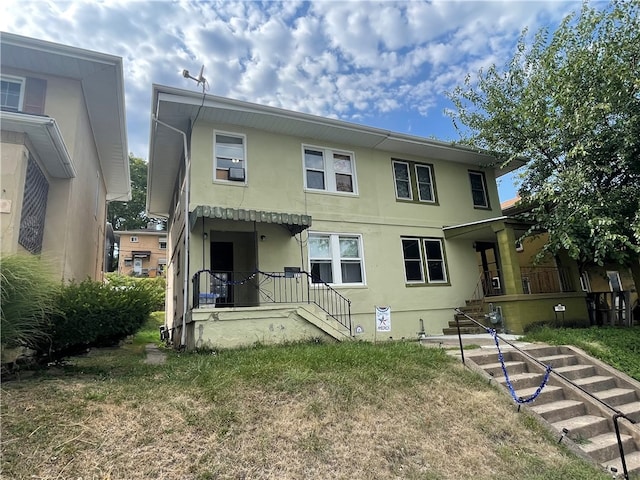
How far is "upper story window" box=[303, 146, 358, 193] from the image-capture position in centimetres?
1144

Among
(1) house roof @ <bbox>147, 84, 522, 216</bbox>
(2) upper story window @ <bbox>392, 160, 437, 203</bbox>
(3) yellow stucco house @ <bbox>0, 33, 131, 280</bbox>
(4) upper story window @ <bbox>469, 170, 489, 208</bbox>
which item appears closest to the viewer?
(3) yellow stucco house @ <bbox>0, 33, 131, 280</bbox>

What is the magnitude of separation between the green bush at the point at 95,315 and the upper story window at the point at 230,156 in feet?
14.5

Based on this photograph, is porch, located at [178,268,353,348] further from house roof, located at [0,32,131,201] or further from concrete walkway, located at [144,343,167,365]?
house roof, located at [0,32,131,201]

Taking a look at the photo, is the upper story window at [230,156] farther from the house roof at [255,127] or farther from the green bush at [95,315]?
the green bush at [95,315]

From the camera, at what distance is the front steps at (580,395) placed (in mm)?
5516

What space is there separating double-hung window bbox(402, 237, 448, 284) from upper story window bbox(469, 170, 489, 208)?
8.72 feet

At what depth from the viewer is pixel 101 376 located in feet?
18.8

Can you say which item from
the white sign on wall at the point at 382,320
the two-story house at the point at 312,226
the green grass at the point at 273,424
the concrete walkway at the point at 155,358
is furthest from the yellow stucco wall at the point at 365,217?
the green grass at the point at 273,424

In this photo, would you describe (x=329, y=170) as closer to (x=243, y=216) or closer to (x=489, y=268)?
(x=243, y=216)

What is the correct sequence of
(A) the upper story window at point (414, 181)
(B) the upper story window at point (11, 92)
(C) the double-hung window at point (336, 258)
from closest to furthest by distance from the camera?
(B) the upper story window at point (11, 92), (C) the double-hung window at point (336, 258), (A) the upper story window at point (414, 181)

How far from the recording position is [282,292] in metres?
10.2

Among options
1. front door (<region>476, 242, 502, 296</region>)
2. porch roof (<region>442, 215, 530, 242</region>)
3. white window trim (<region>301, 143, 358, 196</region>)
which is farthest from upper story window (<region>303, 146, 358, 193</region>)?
front door (<region>476, 242, 502, 296</region>)

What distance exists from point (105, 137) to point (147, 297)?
8.42 meters

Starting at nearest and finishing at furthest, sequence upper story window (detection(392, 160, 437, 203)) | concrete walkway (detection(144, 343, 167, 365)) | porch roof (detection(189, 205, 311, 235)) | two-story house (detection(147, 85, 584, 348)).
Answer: concrete walkway (detection(144, 343, 167, 365)) → porch roof (detection(189, 205, 311, 235)) → two-story house (detection(147, 85, 584, 348)) → upper story window (detection(392, 160, 437, 203))
